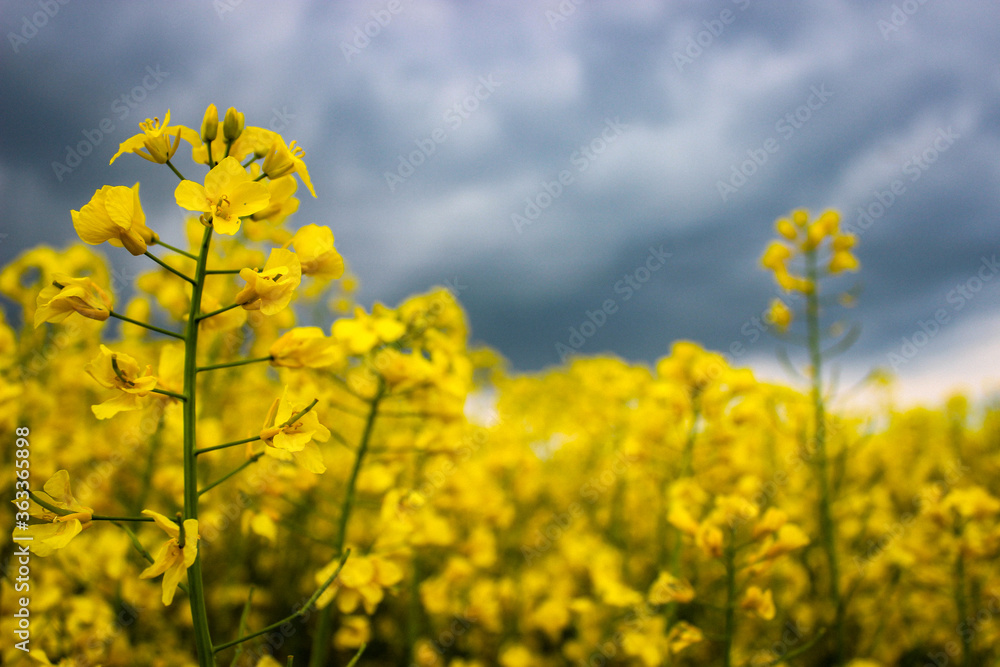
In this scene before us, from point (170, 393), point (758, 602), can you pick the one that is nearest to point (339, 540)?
point (170, 393)

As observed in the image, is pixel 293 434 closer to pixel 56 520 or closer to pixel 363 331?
pixel 56 520

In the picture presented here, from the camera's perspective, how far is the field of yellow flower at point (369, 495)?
3.43 feet

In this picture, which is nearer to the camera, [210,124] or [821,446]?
[210,124]

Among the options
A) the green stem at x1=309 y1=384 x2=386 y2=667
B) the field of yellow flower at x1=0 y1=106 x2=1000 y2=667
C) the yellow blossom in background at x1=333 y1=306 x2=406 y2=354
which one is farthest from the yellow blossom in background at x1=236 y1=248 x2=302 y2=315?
the green stem at x1=309 y1=384 x2=386 y2=667

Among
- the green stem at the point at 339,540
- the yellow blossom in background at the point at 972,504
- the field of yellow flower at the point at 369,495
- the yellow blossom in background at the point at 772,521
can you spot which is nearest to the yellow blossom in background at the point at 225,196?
the field of yellow flower at the point at 369,495

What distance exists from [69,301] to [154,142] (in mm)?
343

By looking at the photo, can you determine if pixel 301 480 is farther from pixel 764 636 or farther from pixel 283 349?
pixel 764 636

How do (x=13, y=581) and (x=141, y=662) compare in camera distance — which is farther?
(x=141, y=662)

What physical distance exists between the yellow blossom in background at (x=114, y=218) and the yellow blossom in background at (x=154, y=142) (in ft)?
0.40

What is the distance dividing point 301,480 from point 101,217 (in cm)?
107

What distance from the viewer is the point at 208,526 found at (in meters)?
2.62

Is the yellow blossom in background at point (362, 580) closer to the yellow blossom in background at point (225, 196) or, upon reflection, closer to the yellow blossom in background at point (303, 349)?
the yellow blossom in background at point (303, 349)

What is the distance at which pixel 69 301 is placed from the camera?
0.99m

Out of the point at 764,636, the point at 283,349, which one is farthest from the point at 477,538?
the point at 764,636
